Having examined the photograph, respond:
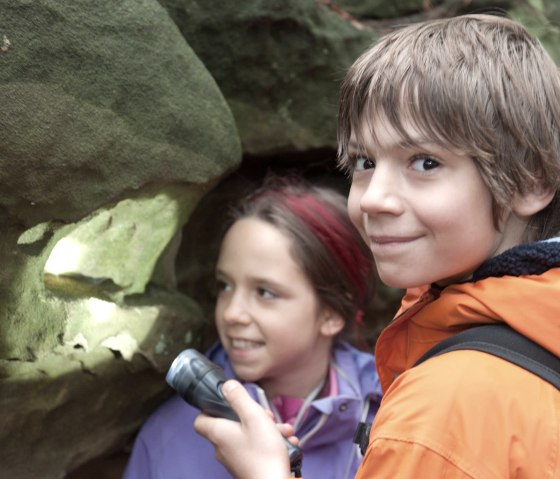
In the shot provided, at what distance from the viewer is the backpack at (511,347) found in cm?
112

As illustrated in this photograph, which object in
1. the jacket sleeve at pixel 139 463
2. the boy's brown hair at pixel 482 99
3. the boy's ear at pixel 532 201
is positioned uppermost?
the boy's brown hair at pixel 482 99

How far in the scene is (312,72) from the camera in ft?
7.33

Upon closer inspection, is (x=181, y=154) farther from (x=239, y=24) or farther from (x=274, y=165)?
(x=274, y=165)

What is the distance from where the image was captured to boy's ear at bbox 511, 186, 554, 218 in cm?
129

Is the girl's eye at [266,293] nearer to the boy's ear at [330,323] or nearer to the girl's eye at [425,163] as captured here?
the boy's ear at [330,323]

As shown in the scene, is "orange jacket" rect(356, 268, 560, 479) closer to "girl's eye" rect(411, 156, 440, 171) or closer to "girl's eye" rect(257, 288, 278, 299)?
"girl's eye" rect(411, 156, 440, 171)

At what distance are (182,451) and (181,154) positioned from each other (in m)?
0.76

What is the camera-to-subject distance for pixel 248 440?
1.44 m

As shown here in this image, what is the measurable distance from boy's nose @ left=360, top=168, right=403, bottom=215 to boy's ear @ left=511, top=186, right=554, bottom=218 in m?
0.22

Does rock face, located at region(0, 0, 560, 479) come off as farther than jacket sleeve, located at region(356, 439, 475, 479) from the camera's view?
Yes

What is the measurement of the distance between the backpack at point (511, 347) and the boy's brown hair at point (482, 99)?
214 mm

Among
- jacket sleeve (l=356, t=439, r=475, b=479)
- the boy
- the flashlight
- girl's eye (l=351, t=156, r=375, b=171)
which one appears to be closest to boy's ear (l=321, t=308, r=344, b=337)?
the flashlight

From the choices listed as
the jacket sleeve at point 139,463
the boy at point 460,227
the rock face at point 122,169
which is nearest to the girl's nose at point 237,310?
the rock face at point 122,169

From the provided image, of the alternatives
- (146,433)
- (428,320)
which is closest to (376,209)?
A: (428,320)
